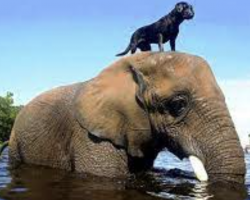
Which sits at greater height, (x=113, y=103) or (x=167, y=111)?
(x=113, y=103)

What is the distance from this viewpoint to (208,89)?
8641 mm

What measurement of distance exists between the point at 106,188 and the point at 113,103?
1443 millimetres

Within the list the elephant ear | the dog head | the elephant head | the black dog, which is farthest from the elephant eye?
the dog head

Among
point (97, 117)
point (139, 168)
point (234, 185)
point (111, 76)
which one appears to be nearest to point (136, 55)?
point (111, 76)

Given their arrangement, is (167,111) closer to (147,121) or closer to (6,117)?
(147,121)

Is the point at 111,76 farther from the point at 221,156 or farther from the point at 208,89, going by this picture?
the point at 221,156

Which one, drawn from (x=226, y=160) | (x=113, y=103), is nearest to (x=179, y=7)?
(x=113, y=103)

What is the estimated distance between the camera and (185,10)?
38.5ft

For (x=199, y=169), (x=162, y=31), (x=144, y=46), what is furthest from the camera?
(x=144, y=46)

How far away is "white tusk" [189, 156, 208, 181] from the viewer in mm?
Answer: 8133

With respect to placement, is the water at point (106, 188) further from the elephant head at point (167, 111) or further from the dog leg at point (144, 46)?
the dog leg at point (144, 46)

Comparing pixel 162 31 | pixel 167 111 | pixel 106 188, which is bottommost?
pixel 106 188

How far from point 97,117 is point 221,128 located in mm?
2258

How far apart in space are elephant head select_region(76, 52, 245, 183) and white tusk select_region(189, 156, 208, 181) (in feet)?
0.04
